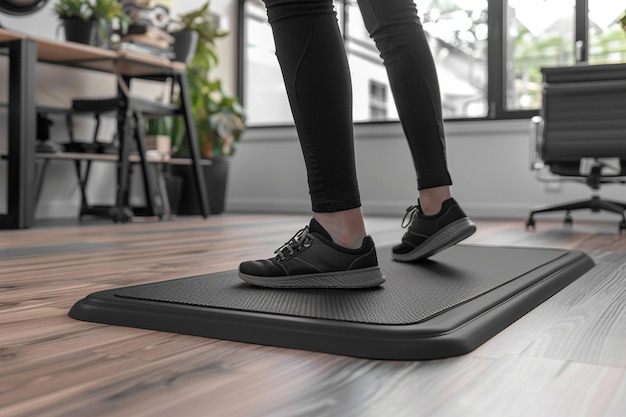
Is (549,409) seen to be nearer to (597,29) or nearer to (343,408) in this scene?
(343,408)

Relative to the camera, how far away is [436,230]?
39.5 inches

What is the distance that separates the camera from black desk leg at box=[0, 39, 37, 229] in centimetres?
208

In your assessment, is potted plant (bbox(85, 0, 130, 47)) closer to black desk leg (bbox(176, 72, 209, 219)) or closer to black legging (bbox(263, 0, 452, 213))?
black desk leg (bbox(176, 72, 209, 219))

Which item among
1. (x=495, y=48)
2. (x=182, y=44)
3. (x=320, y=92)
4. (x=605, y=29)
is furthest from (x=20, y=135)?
(x=605, y=29)

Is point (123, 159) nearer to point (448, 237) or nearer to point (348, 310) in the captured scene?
point (448, 237)

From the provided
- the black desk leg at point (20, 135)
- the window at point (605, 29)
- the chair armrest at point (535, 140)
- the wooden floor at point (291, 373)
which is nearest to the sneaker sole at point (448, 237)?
the wooden floor at point (291, 373)

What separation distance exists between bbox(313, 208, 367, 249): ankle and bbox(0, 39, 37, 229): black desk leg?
1.60 m

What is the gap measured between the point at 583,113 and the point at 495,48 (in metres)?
0.99

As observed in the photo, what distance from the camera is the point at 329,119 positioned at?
2.40ft

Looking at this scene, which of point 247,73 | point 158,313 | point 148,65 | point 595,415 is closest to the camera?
point 595,415

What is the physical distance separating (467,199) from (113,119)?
174 centimetres

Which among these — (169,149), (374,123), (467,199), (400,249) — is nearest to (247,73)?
(374,123)

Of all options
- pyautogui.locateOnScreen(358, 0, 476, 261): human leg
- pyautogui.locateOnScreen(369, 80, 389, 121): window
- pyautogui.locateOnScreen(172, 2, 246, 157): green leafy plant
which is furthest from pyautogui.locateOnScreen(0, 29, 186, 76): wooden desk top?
pyautogui.locateOnScreen(358, 0, 476, 261): human leg

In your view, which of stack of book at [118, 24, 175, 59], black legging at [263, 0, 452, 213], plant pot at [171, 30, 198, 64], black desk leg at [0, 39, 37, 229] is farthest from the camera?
plant pot at [171, 30, 198, 64]
